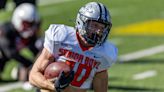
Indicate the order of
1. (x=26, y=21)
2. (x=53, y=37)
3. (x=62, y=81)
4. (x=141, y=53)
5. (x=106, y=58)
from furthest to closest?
(x=141, y=53), (x=26, y=21), (x=106, y=58), (x=53, y=37), (x=62, y=81)

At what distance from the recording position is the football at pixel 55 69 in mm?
6770

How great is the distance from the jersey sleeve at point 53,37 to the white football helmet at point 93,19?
21 cm

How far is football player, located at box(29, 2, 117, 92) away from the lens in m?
6.86

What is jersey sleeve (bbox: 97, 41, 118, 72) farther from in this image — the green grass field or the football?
the green grass field

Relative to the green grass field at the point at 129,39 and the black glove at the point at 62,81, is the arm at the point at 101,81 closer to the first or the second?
the black glove at the point at 62,81

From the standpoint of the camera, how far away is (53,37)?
23.0 ft

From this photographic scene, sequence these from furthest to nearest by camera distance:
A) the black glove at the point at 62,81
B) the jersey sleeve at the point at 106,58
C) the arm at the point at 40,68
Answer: the jersey sleeve at the point at 106,58 < the arm at the point at 40,68 < the black glove at the point at 62,81

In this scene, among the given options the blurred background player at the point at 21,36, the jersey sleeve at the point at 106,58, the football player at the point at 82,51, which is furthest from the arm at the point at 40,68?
the blurred background player at the point at 21,36

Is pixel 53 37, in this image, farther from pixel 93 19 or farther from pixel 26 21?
pixel 26 21

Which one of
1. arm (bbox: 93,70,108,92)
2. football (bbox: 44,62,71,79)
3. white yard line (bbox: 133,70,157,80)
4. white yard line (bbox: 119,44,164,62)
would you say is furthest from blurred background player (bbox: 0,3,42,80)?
football (bbox: 44,62,71,79)

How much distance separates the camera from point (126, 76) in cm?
1223

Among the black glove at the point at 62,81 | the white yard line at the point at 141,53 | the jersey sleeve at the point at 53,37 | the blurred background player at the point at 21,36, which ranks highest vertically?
the jersey sleeve at the point at 53,37

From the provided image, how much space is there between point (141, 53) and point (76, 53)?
7509 mm

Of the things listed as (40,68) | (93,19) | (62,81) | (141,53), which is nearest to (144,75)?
(141,53)
